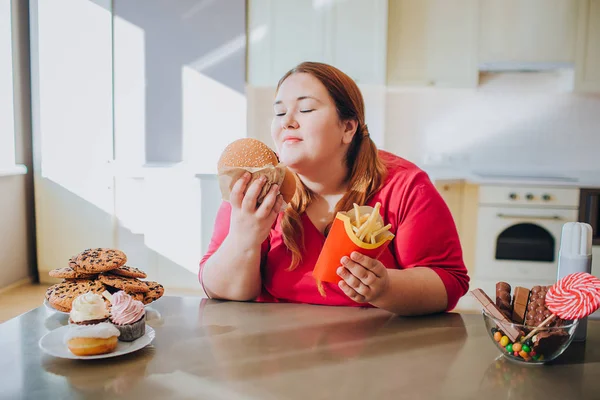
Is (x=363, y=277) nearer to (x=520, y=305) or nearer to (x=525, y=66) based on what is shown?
(x=520, y=305)

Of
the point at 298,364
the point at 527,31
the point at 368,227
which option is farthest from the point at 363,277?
the point at 527,31

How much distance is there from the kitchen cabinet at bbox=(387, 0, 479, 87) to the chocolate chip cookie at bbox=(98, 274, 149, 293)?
2918mm

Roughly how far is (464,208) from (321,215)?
2337mm

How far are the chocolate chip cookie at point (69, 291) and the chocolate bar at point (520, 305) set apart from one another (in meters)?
0.81

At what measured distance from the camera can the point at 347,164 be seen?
1.50 meters

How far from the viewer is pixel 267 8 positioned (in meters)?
3.69

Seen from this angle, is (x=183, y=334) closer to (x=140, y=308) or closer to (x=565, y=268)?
(x=140, y=308)

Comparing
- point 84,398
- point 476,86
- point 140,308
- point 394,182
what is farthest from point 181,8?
point 84,398

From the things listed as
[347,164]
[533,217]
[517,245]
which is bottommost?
[517,245]

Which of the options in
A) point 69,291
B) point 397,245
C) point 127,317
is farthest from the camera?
point 397,245

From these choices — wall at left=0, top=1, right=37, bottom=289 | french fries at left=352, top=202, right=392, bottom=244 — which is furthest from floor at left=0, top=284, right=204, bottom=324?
french fries at left=352, top=202, right=392, bottom=244

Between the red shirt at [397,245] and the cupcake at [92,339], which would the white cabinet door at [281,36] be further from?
the cupcake at [92,339]

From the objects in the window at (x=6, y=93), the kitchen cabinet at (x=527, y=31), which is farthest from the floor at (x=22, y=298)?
the kitchen cabinet at (x=527, y=31)

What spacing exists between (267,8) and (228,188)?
9.18 ft
